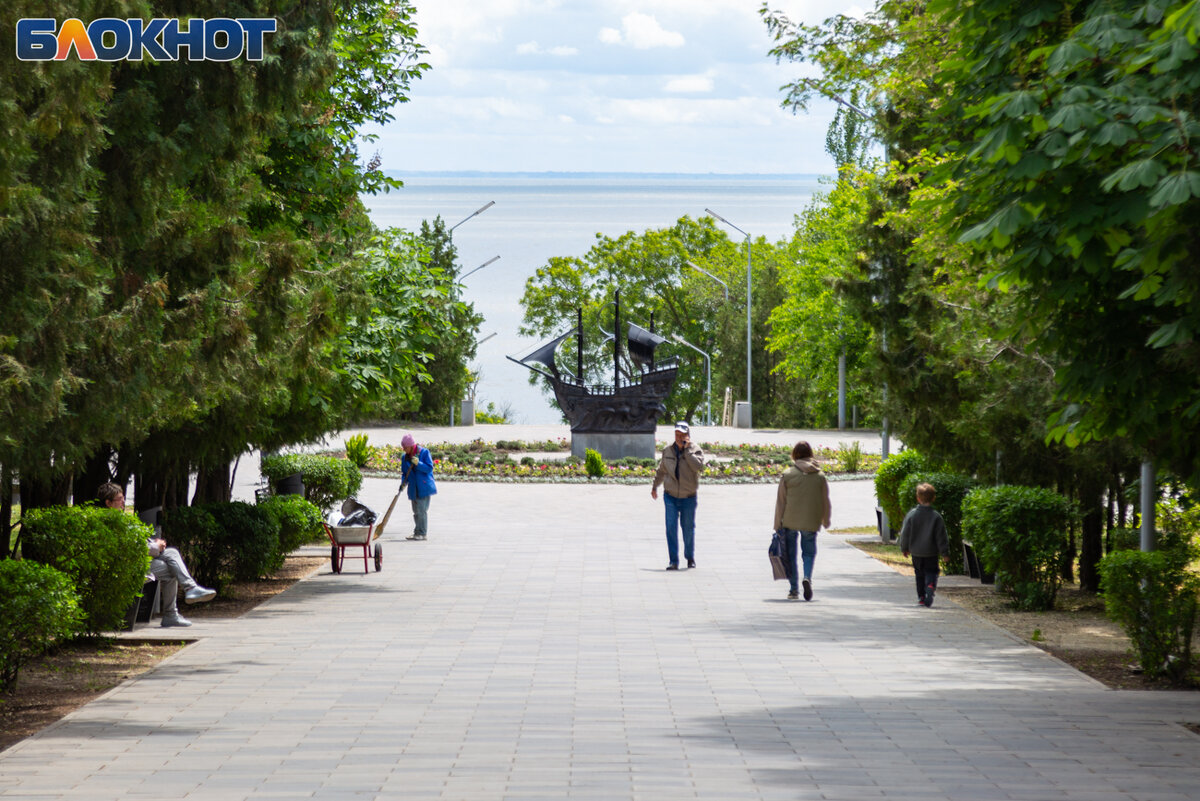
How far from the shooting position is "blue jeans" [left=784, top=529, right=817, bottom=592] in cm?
1441

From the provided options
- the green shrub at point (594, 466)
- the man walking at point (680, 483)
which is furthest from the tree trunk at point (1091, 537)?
the green shrub at point (594, 466)

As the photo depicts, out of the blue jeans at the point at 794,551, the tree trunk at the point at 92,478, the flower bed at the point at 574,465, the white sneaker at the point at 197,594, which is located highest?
the tree trunk at the point at 92,478

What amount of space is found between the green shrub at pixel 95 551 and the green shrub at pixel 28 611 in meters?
1.72

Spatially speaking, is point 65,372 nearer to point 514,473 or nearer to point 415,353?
point 415,353

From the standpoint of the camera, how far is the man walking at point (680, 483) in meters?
16.7

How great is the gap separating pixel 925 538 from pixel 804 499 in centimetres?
129

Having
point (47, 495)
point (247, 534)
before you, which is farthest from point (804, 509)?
point (47, 495)

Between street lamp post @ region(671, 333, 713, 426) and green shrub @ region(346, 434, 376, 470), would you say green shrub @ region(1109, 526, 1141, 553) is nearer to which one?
green shrub @ region(346, 434, 376, 470)

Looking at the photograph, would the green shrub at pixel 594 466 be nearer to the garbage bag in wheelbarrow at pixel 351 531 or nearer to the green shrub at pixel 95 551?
the garbage bag in wheelbarrow at pixel 351 531

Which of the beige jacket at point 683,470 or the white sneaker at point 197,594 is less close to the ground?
the beige jacket at point 683,470

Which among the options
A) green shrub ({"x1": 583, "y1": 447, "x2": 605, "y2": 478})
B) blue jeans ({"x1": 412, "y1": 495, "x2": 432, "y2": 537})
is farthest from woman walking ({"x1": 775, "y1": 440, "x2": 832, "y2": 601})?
green shrub ({"x1": 583, "y1": 447, "x2": 605, "y2": 478})

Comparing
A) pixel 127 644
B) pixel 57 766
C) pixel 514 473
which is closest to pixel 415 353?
pixel 127 644

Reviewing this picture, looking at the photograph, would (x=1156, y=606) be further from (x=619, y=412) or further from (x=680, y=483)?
(x=619, y=412)

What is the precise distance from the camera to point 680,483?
16750 mm
